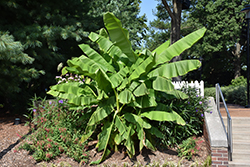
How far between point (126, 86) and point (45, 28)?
440 cm

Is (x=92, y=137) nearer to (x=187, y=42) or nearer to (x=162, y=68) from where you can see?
(x=162, y=68)

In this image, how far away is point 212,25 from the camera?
22.1 meters

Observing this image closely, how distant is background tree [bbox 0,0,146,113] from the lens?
24.1 ft

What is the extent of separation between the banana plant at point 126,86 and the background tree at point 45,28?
295 centimetres

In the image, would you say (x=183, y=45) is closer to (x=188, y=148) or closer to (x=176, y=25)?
(x=188, y=148)

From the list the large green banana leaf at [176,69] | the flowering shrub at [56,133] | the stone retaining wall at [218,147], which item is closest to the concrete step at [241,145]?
the stone retaining wall at [218,147]

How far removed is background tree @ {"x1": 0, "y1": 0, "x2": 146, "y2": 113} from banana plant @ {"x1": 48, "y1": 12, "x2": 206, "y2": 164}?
2.95 metres

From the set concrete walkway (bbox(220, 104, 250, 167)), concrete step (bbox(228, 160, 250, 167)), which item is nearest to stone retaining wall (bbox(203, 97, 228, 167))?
concrete step (bbox(228, 160, 250, 167))

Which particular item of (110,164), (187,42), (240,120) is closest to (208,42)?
(240,120)

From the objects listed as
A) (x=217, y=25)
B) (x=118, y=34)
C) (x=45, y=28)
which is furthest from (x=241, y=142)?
(x=217, y=25)

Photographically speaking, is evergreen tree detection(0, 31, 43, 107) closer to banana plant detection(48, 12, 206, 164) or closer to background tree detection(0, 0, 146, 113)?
background tree detection(0, 0, 146, 113)

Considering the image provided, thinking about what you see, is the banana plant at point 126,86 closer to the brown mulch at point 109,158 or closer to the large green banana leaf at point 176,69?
the large green banana leaf at point 176,69

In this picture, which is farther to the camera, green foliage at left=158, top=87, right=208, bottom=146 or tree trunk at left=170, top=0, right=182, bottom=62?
tree trunk at left=170, top=0, right=182, bottom=62

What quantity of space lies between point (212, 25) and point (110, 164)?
21430 mm
